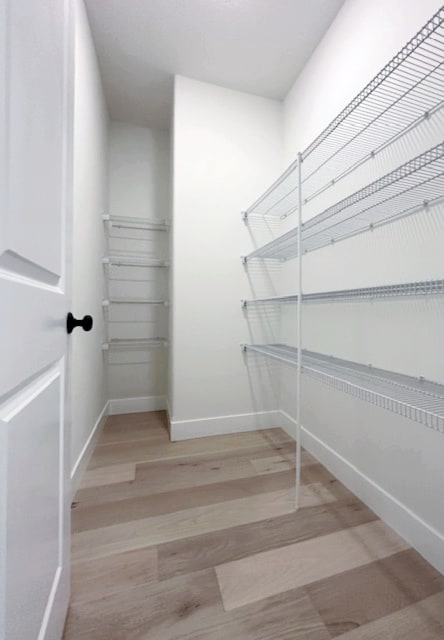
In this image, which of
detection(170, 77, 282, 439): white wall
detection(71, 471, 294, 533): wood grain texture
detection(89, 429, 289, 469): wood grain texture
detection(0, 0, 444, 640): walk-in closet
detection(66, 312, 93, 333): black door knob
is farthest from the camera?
detection(170, 77, 282, 439): white wall

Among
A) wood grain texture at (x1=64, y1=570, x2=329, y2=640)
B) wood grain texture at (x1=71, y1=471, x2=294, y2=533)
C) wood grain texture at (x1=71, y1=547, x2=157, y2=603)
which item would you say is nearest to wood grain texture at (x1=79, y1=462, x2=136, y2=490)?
wood grain texture at (x1=71, y1=471, x2=294, y2=533)

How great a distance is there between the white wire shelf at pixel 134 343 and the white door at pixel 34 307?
5.22 ft

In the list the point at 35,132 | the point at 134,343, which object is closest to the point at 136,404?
the point at 134,343

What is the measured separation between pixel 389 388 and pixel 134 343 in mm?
1899

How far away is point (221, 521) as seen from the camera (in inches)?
44.0

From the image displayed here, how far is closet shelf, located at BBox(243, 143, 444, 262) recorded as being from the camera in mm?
903

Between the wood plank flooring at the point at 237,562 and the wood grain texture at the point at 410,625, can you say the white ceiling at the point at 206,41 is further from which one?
the wood grain texture at the point at 410,625

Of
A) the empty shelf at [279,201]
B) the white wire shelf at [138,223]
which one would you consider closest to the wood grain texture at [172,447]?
the empty shelf at [279,201]

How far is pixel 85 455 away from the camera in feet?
4.85

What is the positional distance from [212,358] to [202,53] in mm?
1889

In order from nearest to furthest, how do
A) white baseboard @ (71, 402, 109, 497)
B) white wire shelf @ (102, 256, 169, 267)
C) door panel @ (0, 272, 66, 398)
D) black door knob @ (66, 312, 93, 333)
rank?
door panel @ (0, 272, 66, 398) → black door knob @ (66, 312, 93, 333) → white baseboard @ (71, 402, 109, 497) → white wire shelf @ (102, 256, 169, 267)

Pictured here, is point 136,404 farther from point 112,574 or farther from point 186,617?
point 186,617

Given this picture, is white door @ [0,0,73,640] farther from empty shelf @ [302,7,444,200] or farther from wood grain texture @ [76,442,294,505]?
empty shelf @ [302,7,444,200]

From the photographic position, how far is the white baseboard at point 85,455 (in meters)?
1.28
